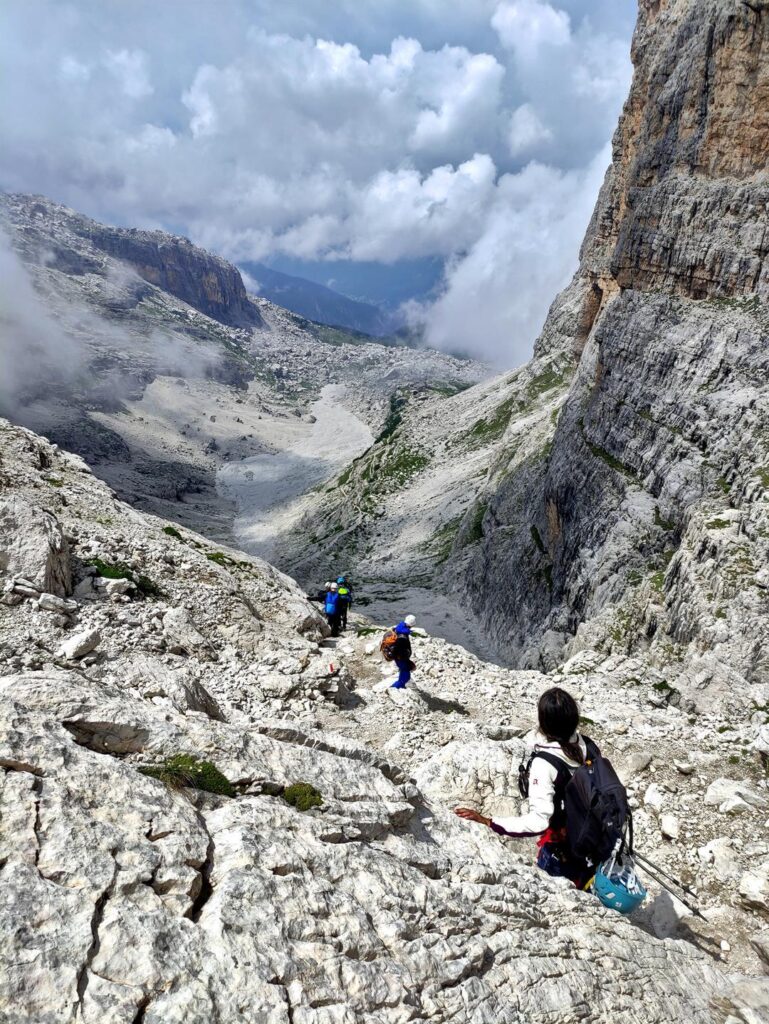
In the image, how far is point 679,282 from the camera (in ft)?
134

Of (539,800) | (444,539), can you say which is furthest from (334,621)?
(444,539)

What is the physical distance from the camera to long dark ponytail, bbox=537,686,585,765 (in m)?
6.44

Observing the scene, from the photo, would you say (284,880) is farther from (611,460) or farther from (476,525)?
(476,525)

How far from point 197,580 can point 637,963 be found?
53.1 feet

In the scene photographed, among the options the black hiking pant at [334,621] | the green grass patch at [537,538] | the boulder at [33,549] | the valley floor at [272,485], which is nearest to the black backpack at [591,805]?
the boulder at [33,549]

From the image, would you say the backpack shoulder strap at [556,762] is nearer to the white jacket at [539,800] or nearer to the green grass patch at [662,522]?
the white jacket at [539,800]

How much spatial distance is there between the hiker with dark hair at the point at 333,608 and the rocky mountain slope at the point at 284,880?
810cm

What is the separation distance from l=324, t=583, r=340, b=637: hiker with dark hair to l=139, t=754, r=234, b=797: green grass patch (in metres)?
14.9

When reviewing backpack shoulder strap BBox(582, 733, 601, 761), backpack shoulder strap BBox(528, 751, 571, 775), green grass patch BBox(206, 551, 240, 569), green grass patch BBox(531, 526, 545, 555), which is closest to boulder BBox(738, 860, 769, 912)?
backpack shoulder strap BBox(582, 733, 601, 761)

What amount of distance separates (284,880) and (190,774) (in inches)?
67.1

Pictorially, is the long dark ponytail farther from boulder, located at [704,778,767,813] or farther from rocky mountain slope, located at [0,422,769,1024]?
boulder, located at [704,778,767,813]

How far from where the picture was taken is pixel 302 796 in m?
7.14

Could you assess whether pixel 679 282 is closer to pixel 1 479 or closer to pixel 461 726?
pixel 461 726

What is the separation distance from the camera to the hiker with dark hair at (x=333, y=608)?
21828 millimetres
